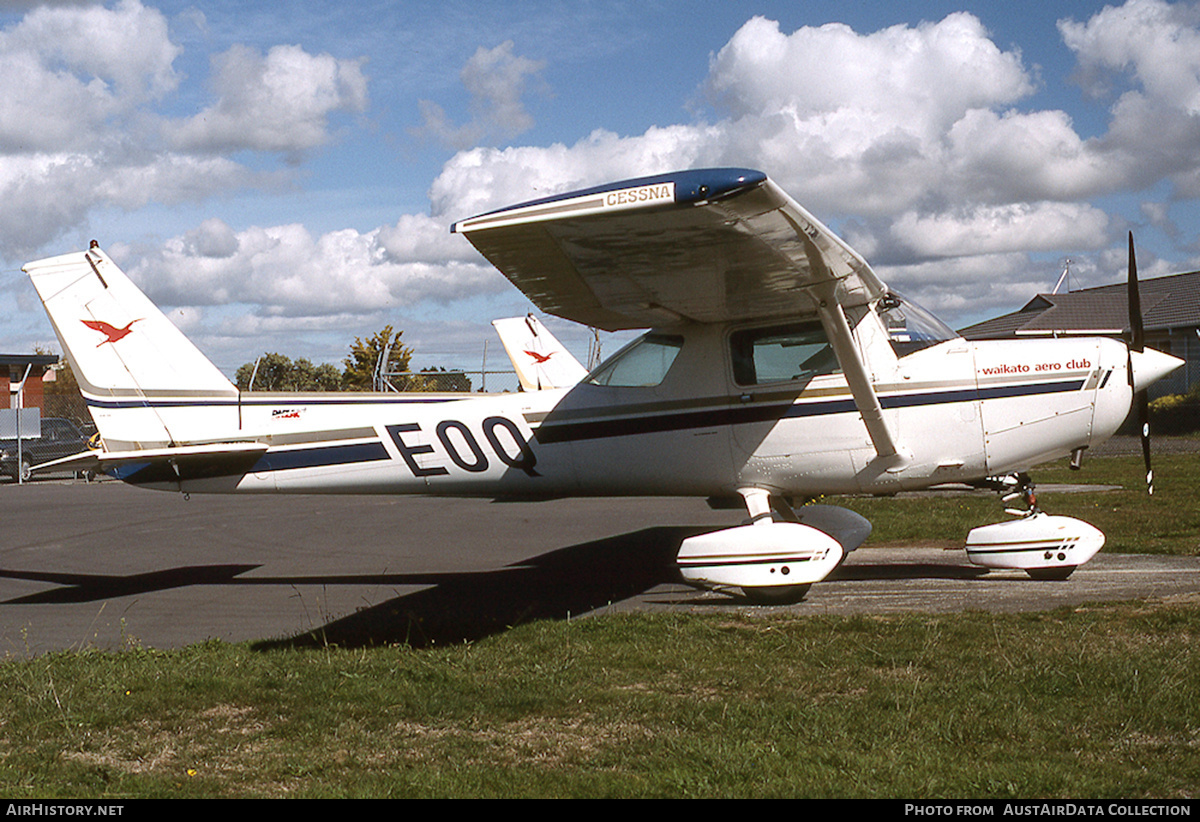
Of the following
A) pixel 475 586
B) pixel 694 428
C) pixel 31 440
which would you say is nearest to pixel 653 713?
pixel 694 428

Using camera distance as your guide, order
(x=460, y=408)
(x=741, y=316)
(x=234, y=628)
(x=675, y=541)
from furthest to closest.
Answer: (x=675, y=541), (x=460, y=408), (x=741, y=316), (x=234, y=628)

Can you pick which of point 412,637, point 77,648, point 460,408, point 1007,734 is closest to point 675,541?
point 460,408

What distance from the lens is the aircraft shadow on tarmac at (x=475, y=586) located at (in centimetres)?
703

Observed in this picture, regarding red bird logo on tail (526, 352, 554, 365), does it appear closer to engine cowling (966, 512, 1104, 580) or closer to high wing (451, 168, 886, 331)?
high wing (451, 168, 886, 331)

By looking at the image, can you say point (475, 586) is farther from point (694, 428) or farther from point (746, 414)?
point (746, 414)

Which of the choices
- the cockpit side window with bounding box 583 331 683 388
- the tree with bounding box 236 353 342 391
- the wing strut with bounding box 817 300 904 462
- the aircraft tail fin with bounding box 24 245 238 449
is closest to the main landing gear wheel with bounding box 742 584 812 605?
the wing strut with bounding box 817 300 904 462

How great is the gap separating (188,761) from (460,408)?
490 cm

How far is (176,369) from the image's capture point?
30.4ft

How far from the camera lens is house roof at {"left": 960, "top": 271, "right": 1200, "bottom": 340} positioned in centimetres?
3994

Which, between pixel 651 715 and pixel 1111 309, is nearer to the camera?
pixel 651 715

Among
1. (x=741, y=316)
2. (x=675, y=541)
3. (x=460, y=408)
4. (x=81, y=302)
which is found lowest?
(x=675, y=541)

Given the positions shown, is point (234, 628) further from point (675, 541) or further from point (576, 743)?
point (675, 541)

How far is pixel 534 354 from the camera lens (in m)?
22.7

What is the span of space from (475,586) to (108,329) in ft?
14.0
